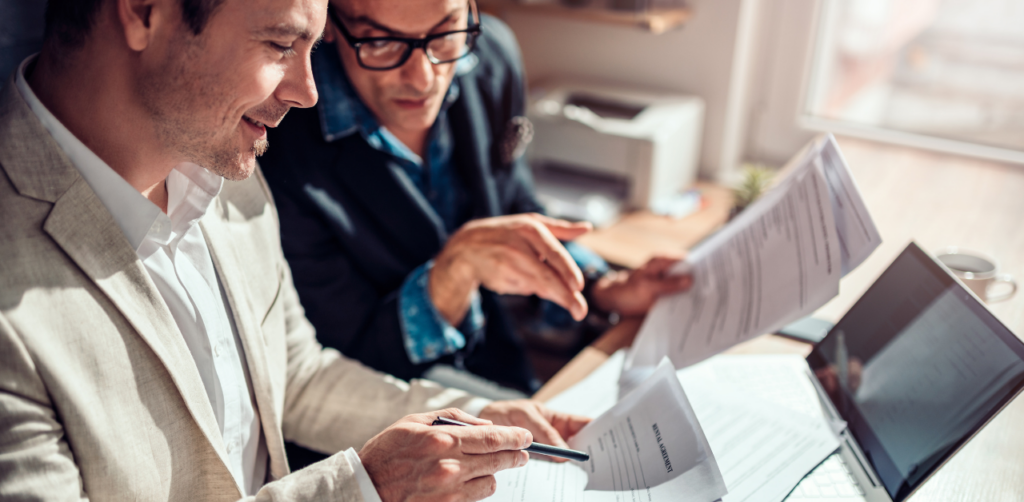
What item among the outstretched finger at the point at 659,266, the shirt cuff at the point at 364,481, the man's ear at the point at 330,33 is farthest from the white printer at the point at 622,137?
the shirt cuff at the point at 364,481

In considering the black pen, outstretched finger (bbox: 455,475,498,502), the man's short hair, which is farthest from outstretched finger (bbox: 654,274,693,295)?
the man's short hair

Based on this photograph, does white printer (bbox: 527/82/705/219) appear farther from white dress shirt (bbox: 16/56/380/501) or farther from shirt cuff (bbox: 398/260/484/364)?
white dress shirt (bbox: 16/56/380/501)

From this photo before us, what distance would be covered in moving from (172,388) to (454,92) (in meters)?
0.76

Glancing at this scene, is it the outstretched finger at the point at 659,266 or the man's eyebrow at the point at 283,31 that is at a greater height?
the man's eyebrow at the point at 283,31

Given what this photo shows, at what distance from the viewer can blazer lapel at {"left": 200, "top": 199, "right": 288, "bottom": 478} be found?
82 centimetres

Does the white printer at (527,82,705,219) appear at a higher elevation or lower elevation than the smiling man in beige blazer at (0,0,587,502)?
lower

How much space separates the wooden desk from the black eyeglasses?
1.72 feet

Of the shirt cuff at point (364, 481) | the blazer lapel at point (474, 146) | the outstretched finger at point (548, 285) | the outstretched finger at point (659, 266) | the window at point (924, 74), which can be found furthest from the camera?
the window at point (924, 74)

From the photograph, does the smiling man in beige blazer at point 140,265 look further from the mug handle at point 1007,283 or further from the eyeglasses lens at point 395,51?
the mug handle at point 1007,283

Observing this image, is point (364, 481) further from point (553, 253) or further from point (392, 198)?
point (392, 198)

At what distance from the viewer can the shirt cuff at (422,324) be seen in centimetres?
115

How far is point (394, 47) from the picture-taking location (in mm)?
1038

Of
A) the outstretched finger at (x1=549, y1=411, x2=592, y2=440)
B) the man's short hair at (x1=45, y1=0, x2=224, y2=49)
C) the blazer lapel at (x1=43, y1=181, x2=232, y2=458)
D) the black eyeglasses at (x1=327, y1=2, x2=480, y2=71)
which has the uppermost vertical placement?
the man's short hair at (x1=45, y1=0, x2=224, y2=49)

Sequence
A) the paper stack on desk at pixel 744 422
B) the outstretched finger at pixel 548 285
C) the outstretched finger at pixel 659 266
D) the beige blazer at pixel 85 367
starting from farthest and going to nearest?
the outstretched finger at pixel 659 266, the outstretched finger at pixel 548 285, the paper stack on desk at pixel 744 422, the beige blazer at pixel 85 367
